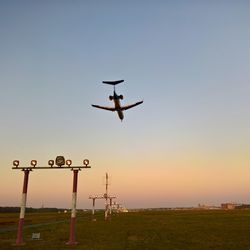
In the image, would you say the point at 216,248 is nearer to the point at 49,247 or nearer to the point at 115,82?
the point at 49,247

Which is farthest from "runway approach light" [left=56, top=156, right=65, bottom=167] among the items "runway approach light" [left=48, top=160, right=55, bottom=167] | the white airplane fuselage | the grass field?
the white airplane fuselage

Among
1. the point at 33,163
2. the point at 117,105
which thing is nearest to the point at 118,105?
the point at 117,105

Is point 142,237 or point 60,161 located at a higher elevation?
point 60,161

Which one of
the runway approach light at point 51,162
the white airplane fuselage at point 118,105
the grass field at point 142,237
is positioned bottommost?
the grass field at point 142,237

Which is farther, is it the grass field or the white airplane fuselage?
the white airplane fuselage

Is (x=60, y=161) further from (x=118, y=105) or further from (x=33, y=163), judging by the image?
(x=118, y=105)

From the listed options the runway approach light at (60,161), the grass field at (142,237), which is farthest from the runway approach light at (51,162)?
the grass field at (142,237)

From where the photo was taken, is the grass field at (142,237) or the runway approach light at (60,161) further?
the runway approach light at (60,161)

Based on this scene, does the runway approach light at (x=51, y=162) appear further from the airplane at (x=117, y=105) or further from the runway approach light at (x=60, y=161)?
the airplane at (x=117, y=105)

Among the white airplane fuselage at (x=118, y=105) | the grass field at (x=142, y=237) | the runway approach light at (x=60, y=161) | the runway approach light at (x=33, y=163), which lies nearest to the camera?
the grass field at (x=142, y=237)

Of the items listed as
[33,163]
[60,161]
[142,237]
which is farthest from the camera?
[142,237]

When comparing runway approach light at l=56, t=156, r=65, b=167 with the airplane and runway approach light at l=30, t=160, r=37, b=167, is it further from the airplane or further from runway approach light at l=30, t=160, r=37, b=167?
the airplane

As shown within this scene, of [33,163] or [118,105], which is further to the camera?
[118,105]

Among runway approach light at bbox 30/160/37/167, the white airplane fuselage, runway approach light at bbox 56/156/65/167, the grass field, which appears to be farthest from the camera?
the white airplane fuselage
